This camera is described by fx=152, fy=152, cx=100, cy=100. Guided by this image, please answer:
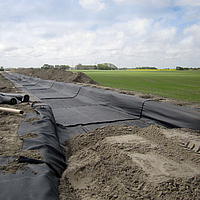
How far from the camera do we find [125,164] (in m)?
2.00

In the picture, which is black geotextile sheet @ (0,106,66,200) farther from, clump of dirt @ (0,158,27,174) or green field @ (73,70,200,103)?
green field @ (73,70,200,103)

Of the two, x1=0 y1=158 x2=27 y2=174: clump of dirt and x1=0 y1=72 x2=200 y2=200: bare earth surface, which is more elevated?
x1=0 y1=158 x2=27 y2=174: clump of dirt

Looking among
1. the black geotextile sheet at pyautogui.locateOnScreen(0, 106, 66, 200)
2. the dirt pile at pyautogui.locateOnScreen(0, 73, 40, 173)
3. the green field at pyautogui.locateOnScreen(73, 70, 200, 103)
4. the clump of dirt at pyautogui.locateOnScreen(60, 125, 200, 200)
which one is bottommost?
the clump of dirt at pyautogui.locateOnScreen(60, 125, 200, 200)

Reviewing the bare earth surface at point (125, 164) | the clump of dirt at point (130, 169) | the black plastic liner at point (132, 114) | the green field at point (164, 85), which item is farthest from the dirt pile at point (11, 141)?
the green field at point (164, 85)

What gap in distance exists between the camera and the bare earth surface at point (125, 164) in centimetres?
159

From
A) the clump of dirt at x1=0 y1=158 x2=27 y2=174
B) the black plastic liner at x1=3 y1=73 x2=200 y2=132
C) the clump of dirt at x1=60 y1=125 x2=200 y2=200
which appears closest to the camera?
the clump of dirt at x1=0 y1=158 x2=27 y2=174

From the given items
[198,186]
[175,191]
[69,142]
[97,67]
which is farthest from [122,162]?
[97,67]

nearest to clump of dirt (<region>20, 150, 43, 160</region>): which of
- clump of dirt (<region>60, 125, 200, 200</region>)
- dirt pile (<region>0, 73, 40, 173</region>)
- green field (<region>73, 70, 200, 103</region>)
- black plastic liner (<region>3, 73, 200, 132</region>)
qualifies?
dirt pile (<region>0, 73, 40, 173</region>)

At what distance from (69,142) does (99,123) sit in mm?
1256

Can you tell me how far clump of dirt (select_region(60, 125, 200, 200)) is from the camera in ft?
5.22

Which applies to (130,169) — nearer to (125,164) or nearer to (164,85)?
(125,164)

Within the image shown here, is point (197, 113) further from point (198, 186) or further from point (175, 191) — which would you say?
point (175, 191)

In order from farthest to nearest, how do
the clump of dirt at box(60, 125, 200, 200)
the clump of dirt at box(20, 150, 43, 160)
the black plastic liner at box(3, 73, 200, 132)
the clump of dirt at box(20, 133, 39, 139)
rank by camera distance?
the black plastic liner at box(3, 73, 200, 132) < the clump of dirt at box(20, 133, 39, 139) < the clump of dirt at box(20, 150, 43, 160) < the clump of dirt at box(60, 125, 200, 200)

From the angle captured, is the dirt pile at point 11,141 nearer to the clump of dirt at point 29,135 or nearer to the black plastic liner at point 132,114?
the clump of dirt at point 29,135
